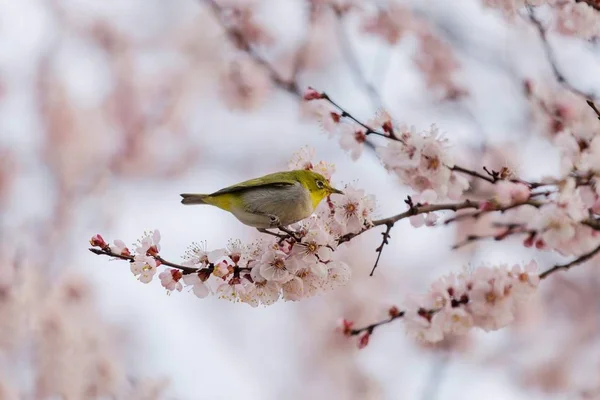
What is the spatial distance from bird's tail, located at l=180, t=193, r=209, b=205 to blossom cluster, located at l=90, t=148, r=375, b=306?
14.4 inches

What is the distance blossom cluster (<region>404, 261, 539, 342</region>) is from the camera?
96.6 inches

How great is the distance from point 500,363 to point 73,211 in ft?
17.9

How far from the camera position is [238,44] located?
4566mm

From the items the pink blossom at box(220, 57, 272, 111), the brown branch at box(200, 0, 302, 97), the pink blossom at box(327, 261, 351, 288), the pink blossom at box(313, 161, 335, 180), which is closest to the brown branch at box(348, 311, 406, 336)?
the pink blossom at box(327, 261, 351, 288)

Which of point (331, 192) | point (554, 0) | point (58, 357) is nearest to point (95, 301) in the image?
point (58, 357)

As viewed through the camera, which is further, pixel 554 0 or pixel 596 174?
pixel 554 0

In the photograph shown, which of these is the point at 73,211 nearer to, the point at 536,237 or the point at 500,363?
the point at 500,363

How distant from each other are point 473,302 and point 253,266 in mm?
913

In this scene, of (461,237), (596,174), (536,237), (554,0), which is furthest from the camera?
(461,237)

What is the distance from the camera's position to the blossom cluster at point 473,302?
8.05 ft

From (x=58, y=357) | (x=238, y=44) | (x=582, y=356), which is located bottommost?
(x=582, y=356)

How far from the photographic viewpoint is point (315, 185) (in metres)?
2.45

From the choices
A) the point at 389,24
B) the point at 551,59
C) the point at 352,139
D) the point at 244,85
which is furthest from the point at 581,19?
the point at 244,85

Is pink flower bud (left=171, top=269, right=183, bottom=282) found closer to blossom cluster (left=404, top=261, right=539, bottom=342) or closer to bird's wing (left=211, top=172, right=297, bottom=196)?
bird's wing (left=211, top=172, right=297, bottom=196)
